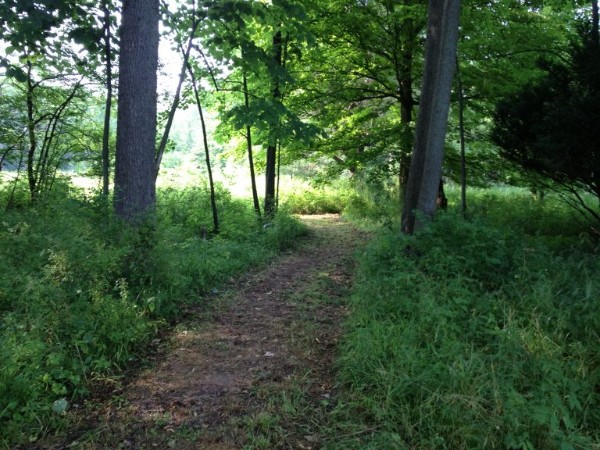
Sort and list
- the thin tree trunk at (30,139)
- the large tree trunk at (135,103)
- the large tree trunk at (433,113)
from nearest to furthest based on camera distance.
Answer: the large tree trunk at (135,103), the large tree trunk at (433,113), the thin tree trunk at (30,139)

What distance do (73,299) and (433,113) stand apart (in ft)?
17.8

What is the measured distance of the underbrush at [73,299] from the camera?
3338 millimetres

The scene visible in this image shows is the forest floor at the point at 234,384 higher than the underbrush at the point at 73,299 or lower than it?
lower

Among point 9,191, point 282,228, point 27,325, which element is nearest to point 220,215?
point 282,228

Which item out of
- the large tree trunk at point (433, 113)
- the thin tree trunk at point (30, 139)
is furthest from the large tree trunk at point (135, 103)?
the thin tree trunk at point (30, 139)

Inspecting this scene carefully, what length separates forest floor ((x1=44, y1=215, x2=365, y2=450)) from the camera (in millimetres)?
3152

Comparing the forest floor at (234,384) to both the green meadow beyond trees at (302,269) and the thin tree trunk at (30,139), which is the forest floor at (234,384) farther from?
the thin tree trunk at (30,139)

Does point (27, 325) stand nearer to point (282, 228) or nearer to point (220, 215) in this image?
point (282, 228)

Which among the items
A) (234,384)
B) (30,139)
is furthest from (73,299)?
(30,139)

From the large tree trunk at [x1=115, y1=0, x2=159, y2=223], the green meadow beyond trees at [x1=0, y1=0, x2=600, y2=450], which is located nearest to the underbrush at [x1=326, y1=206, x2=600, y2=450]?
the green meadow beyond trees at [x1=0, y1=0, x2=600, y2=450]

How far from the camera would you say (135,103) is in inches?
241

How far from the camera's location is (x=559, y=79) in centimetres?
760

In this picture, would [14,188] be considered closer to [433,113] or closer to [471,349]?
[433,113]

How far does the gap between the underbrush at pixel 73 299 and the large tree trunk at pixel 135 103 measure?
0.45 metres
